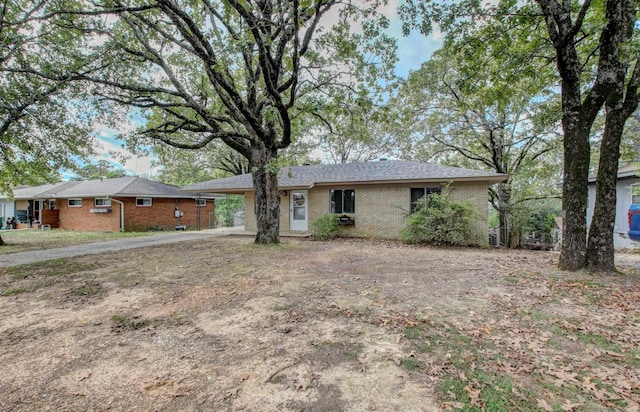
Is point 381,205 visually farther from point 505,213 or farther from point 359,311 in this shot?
point 359,311

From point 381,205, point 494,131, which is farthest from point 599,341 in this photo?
point 494,131

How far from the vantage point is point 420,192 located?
40.1 feet

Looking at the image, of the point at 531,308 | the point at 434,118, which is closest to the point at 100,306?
the point at 531,308

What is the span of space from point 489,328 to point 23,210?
29908 millimetres

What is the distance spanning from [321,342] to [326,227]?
9462mm

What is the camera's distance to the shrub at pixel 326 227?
12570mm

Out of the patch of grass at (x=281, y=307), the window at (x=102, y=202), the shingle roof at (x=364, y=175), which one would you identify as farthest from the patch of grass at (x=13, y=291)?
the window at (x=102, y=202)

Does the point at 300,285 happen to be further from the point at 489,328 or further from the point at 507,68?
the point at 507,68

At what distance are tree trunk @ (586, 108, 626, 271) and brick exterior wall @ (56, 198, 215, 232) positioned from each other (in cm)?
1996

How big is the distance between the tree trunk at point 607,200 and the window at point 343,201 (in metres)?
8.33

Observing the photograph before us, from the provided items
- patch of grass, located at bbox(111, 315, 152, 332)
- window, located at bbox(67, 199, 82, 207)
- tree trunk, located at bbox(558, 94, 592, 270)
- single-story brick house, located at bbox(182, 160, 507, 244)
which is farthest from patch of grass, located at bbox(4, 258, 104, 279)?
window, located at bbox(67, 199, 82, 207)

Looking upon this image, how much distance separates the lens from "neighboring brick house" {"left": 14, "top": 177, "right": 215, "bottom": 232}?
16.9 m

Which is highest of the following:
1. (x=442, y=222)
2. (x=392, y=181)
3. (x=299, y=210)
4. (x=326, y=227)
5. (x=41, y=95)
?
(x=41, y=95)

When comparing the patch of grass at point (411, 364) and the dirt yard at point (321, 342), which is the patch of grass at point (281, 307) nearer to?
the dirt yard at point (321, 342)
